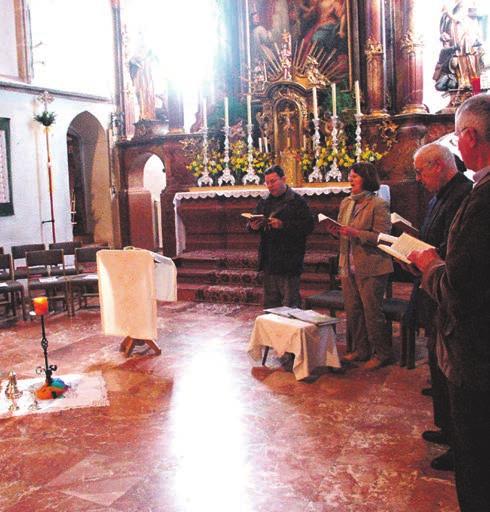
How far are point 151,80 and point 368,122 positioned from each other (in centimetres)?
531

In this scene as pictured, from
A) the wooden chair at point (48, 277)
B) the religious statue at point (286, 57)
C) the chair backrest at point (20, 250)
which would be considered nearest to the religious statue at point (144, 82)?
the religious statue at point (286, 57)

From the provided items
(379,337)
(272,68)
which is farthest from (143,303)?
(272,68)

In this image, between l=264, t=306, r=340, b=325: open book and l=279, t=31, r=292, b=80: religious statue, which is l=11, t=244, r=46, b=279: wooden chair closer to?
l=279, t=31, r=292, b=80: religious statue

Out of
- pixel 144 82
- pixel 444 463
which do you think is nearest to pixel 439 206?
pixel 444 463

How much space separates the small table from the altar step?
2715mm

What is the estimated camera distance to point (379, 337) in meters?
5.30

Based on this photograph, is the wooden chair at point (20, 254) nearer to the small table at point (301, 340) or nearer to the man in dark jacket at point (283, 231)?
the man in dark jacket at point (283, 231)

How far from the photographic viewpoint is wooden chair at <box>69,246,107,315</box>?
8.28 metres

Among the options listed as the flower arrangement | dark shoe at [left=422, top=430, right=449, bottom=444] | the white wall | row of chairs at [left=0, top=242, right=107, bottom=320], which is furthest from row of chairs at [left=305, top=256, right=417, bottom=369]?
the flower arrangement

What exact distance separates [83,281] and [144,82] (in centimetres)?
608

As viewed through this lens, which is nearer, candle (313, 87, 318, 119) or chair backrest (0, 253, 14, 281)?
chair backrest (0, 253, 14, 281)

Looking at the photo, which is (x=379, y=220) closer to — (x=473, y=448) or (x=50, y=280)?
(x=473, y=448)

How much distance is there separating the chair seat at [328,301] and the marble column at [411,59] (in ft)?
14.9

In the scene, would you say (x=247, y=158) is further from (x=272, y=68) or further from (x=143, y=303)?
(x=143, y=303)
